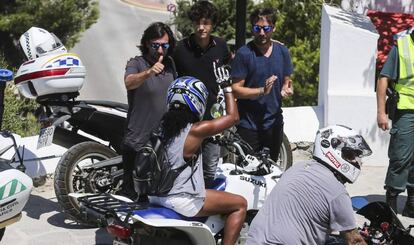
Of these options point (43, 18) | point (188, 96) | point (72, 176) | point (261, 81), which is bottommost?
point (72, 176)

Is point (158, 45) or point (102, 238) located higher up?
point (158, 45)

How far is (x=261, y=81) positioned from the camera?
5574 millimetres

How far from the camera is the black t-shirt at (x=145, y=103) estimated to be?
5.14 meters

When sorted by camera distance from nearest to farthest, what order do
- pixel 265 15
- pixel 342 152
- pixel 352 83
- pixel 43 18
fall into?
pixel 342 152, pixel 265 15, pixel 352 83, pixel 43 18

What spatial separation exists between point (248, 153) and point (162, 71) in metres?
0.84

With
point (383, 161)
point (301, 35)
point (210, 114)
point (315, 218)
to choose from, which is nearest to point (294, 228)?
point (315, 218)

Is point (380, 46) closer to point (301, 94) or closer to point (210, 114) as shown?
point (301, 94)

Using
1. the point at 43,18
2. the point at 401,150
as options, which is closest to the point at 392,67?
the point at 401,150

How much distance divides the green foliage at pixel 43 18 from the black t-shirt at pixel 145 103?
8280 millimetres

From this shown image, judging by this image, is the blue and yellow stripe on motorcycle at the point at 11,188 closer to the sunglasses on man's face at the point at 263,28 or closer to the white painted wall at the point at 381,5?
the sunglasses on man's face at the point at 263,28

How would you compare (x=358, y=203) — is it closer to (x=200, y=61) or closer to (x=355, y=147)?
(x=355, y=147)

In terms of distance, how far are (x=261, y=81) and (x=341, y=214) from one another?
2.21 m

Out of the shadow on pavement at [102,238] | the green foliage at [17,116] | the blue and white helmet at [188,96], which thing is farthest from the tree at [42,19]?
the blue and white helmet at [188,96]

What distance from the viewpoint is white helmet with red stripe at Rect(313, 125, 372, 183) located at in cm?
364
